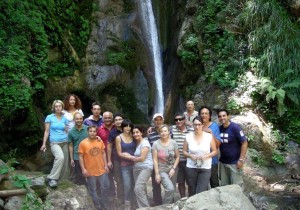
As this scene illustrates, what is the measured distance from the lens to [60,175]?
5820 mm

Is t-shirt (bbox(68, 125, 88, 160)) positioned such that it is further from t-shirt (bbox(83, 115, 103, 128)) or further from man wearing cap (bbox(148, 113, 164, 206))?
man wearing cap (bbox(148, 113, 164, 206))

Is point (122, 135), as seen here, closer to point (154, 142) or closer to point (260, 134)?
point (154, 142)

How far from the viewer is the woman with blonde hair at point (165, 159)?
5301 millimetres

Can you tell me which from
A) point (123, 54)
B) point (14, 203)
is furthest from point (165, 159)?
point (123, 54)

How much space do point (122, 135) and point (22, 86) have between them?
3029 millimetres

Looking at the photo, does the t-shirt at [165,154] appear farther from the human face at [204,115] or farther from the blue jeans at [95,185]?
the blue jeans at [95,185]

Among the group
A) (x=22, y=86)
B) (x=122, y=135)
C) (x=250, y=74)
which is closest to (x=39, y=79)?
(x=22, y=86)

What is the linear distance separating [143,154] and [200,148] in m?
0.92

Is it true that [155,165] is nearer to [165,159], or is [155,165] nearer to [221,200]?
[165,159]

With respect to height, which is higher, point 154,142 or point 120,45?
point 120,45

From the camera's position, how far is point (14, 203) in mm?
4707

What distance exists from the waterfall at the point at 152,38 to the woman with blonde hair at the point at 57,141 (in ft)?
22.7

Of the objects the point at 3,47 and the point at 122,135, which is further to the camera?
the point at 3,47

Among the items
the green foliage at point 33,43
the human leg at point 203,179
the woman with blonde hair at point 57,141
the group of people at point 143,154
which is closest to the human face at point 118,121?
the group of people at point 143,154
